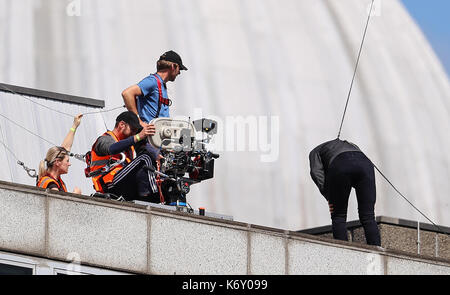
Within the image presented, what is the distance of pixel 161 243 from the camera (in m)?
14.9

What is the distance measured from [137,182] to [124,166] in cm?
43

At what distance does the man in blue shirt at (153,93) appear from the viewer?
1745 cm

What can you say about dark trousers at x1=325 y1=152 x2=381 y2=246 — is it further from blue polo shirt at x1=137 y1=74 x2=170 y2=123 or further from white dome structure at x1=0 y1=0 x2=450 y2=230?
white dome structure at x1=0 y1=0 x2=450 y2=230

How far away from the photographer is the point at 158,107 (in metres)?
17.6

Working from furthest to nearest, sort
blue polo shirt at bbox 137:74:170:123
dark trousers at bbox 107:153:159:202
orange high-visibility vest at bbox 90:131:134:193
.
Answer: blue polo shirt at bbox 137:74:170:123 < orange high-visibility vest at bbox 90:131:134:193 < dark trousers at bbox 107:153:159:202

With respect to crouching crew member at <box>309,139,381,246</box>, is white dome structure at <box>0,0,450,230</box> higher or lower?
higher

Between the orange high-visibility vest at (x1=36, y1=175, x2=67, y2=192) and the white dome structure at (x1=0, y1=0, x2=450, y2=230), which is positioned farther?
the white dome structure at (x1=0, y1=0, x2=450, y2=230)

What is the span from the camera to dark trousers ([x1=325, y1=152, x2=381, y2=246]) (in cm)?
1691

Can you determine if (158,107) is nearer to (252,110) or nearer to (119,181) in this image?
(119,181)

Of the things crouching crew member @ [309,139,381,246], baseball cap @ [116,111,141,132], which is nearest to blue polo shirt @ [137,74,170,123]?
baseball cap @ [116,111,141,132]

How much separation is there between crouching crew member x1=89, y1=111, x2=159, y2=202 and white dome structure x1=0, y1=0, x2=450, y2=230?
10.2 m

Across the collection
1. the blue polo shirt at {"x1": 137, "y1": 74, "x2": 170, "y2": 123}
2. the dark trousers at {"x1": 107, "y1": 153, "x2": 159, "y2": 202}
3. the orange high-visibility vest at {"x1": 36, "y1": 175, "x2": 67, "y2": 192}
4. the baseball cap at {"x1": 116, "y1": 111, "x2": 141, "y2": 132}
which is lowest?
the orange high-visibility vest at {"x1": 36, "y1": 175, "x2": 67, "y2": 192}

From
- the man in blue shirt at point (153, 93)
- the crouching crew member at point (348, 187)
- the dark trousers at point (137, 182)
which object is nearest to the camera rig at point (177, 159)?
the dark trousers at point (137, 182)

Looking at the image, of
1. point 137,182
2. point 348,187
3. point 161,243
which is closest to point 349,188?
point 348,187
